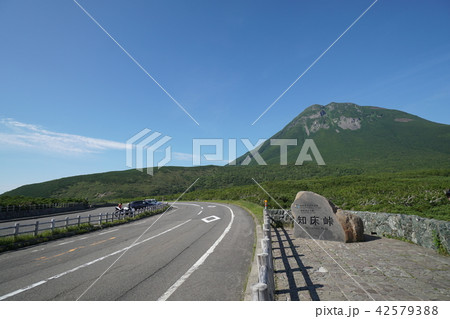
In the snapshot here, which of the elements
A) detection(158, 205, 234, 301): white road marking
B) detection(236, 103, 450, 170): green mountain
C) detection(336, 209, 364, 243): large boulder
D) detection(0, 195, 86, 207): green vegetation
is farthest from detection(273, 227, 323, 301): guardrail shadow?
detection(236, 103, 450, 170): green mountain

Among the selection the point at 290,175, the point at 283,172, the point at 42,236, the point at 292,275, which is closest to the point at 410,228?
the point at 292,275

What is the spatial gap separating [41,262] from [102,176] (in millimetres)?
135025

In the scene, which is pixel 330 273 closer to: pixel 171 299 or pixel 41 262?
pixel 171 299

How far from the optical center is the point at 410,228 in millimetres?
9906

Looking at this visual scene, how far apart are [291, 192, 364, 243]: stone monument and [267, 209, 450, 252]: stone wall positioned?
1.63 metres

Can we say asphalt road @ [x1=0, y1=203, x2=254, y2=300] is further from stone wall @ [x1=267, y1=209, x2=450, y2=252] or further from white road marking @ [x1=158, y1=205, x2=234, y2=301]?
stone wall @ [x1=267, y1=209, x2=450, y2=252]

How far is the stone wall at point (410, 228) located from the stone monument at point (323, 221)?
5.34 feet

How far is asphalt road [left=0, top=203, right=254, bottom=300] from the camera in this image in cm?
534

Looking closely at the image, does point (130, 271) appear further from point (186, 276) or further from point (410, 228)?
point (410, 228)

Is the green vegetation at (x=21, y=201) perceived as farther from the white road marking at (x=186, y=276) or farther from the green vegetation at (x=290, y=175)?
the white road marking at (x=186, y=276)

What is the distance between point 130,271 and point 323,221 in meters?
8.44

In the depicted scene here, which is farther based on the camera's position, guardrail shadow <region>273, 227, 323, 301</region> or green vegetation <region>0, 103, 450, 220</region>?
green vegetation <region>0, 103, 450, 220</region>

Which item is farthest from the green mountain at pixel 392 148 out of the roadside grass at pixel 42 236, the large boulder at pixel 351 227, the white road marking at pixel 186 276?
the roadside grass at pixel 42 236
